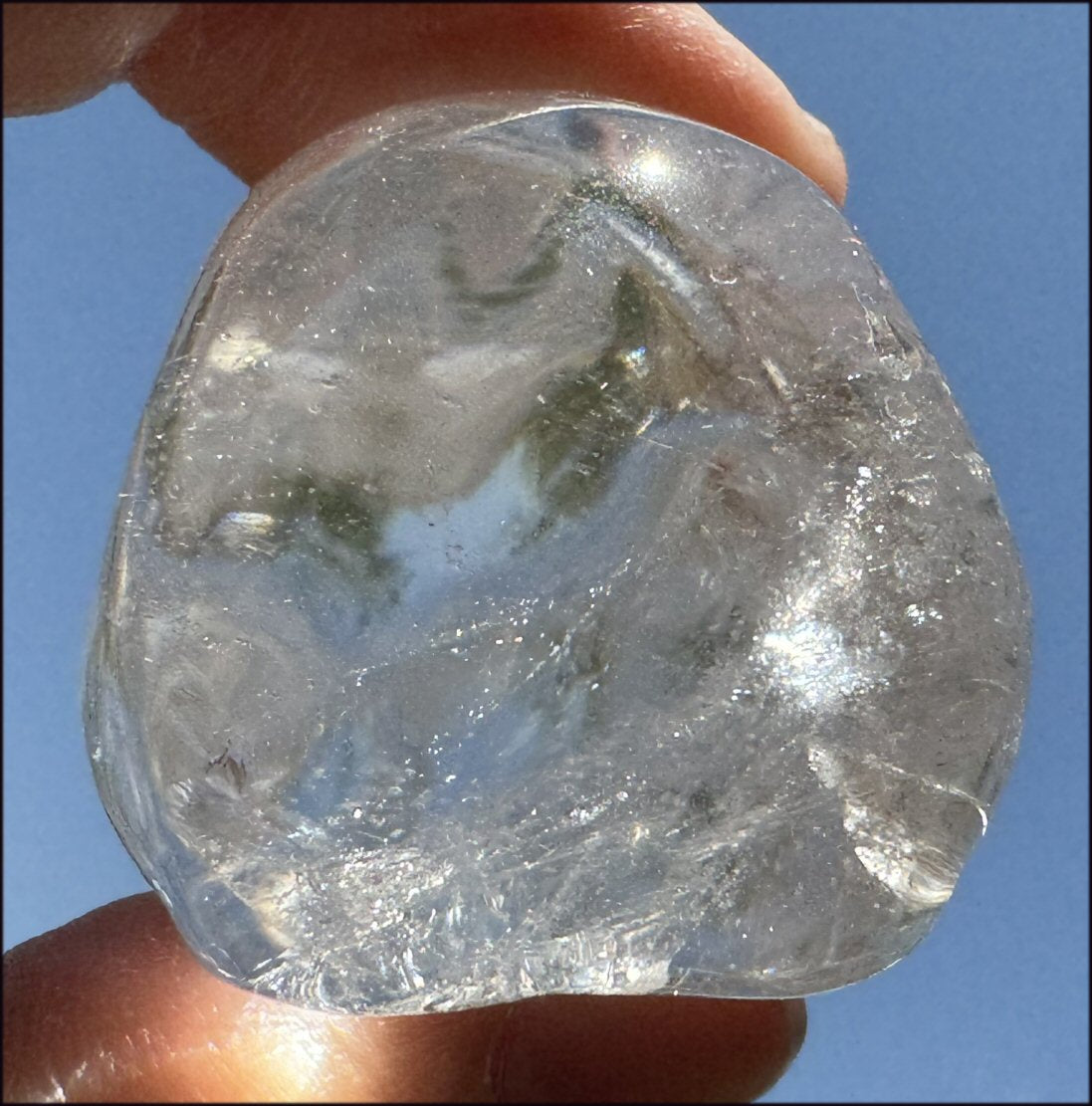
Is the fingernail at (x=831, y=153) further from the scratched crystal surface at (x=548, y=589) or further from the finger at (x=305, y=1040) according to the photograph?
the finger at (x=305, y=1040)

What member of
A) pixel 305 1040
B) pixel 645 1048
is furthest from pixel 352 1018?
pixel 645 1048

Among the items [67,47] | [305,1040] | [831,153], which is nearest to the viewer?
[67,47]

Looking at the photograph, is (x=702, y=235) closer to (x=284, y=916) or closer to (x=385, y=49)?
(x=385, y=49)

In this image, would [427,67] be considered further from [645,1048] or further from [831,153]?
[645,1048]

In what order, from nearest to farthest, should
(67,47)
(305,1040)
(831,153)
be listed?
1. (67,47)
2. (305,1040)
3. (831,153)

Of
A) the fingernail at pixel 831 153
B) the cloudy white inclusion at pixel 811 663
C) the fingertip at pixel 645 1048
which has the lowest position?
the fingertip at pixel 645 1048

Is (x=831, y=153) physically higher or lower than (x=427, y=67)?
lower

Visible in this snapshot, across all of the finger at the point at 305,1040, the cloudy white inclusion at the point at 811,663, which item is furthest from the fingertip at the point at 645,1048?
the cloudy white inclusion at the point at 811,663
